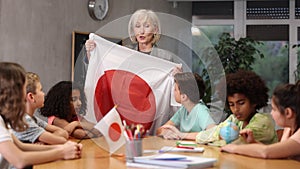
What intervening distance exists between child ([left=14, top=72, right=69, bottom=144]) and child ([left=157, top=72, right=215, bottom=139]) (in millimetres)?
544

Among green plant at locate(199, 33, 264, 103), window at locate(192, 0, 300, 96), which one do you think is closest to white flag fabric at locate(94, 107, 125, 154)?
green plant at locate(199, 33, 264, 103)

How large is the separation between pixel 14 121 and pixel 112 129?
0.39 metres

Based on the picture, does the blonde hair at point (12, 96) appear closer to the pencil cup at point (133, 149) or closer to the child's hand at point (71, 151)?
the child's hand at point (71, 151)

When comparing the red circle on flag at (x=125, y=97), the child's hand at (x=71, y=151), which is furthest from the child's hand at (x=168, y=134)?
the child's hand at (x=71, y=151)

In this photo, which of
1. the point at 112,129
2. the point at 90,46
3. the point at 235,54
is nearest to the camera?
the point at 112,129

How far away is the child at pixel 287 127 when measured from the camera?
1850 mm

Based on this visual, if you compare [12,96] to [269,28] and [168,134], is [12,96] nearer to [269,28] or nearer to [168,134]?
[168,134]

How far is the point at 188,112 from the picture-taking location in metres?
2.38

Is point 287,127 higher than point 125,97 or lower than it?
lower

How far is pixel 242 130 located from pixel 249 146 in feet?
0.52

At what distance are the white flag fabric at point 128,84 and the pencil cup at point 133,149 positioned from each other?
27 centimetres

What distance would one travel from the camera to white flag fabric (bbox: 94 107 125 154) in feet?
5.97

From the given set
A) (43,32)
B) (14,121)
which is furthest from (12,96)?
(43,32)

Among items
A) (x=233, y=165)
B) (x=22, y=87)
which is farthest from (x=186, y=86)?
(x=22, y=87)
